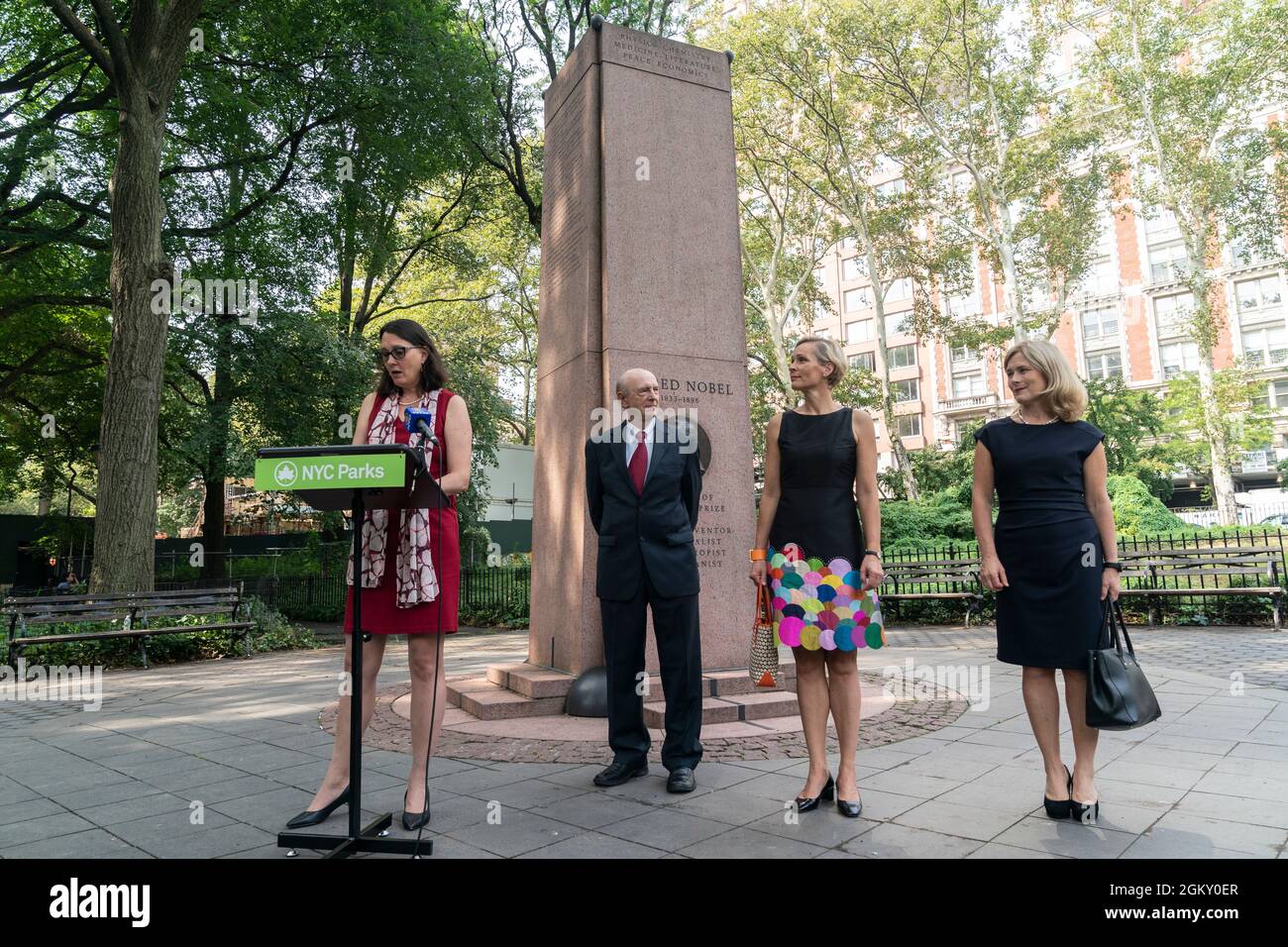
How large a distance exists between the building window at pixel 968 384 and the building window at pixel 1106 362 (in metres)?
6.29

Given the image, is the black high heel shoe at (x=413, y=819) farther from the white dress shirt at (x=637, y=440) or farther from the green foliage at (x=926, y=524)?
the green foliage at (x=926, y=524)

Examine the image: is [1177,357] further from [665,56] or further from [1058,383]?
[1058,383]

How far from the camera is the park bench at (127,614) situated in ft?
31.0

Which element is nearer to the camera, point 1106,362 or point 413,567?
point 413,567

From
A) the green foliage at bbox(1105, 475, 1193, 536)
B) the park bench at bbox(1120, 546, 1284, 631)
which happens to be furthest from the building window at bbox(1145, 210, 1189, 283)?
the park bench at bbox(1120, 546, 1284, 631)

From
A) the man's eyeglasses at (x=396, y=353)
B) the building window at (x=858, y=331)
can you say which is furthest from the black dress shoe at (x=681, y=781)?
the building window at (x=858, y=331)

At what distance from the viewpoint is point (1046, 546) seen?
347 centimetres

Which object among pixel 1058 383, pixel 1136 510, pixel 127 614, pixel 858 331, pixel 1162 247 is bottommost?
pixel 127 614

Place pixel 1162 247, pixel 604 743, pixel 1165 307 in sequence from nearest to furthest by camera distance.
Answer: pixel 604 743 → pixel 1162 247 → pixel 1165 307

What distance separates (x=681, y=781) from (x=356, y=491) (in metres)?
2.05

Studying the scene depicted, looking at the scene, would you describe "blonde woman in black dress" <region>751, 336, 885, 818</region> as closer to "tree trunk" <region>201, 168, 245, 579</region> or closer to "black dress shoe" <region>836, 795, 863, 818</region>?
"black dress shoe" <region>836, 795, 863, 818</region>

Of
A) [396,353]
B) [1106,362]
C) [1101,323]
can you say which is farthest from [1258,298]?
[396,353]

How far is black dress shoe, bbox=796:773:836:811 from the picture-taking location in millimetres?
3555

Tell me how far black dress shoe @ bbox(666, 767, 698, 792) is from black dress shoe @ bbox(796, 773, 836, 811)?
51 cm
